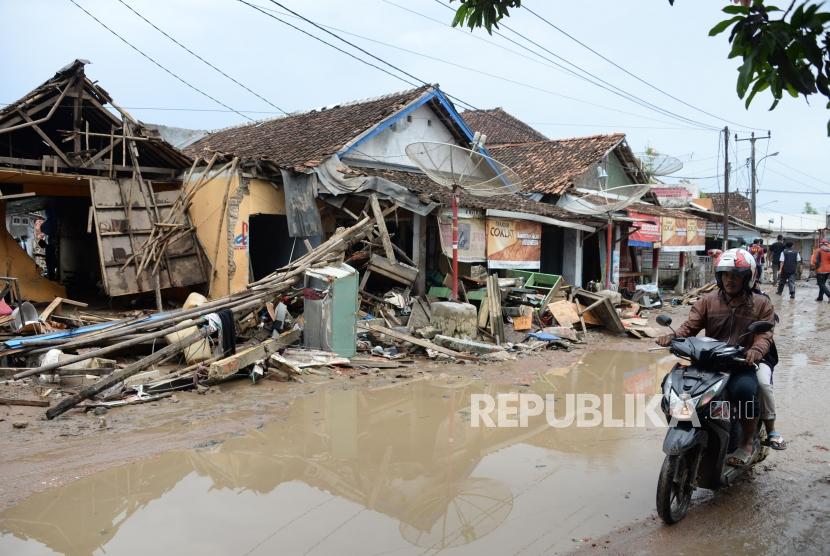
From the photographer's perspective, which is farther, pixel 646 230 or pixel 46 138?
pixel 646 230

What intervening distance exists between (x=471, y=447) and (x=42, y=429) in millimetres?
3912

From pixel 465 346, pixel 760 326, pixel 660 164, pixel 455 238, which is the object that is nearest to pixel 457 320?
pixel 465 346

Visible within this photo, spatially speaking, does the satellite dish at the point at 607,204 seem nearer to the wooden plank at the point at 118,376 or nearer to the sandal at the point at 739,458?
the wooden plank at the point at 118,376

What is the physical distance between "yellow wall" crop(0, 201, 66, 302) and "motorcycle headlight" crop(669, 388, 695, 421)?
1250 centimetres

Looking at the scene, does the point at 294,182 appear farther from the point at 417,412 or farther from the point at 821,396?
the point at 821,396

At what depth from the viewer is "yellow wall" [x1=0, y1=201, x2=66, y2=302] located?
12.4 meters

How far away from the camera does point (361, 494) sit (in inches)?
175

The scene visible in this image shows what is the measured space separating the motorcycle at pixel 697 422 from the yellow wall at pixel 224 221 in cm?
1002

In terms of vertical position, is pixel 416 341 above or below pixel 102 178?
below

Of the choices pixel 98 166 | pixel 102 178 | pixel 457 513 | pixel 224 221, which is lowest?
pixel 457 513

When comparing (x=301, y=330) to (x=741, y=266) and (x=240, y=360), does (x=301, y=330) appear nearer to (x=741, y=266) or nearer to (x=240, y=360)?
(x=240, y=360)

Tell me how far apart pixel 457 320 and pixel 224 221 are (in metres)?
5.26

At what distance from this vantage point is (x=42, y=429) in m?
5.67

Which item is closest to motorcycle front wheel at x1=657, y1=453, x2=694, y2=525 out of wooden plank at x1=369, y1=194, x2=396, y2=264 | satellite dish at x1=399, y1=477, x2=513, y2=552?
satellite dish at x1=399, y1=477, x2=513, y2=552
